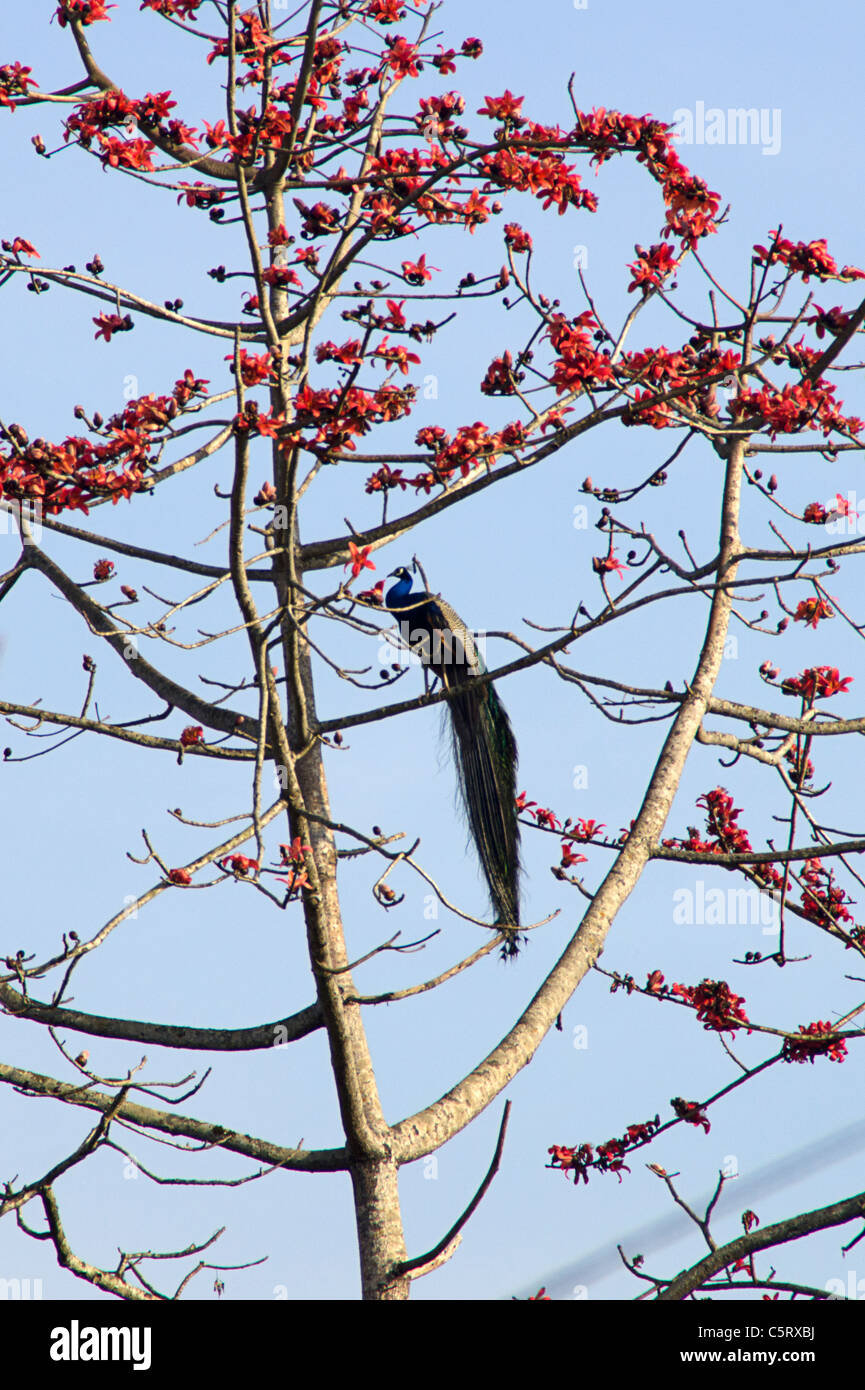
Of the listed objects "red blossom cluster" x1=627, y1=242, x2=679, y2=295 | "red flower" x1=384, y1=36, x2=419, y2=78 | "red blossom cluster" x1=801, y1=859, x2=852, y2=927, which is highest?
"red flower" x1=384, y1=36, x2=419, y2=78

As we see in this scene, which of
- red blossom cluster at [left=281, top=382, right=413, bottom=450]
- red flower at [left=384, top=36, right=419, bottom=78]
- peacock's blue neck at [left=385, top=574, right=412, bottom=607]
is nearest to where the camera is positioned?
red blossom cluster at [left=281, top=382, right=413, bottom=450]

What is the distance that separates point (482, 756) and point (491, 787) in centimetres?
23

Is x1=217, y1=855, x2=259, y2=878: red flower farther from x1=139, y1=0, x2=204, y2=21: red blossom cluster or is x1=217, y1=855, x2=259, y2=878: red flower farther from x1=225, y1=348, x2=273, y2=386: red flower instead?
x1=139, y1=0, x2=204, y2=21: red blossom cluster

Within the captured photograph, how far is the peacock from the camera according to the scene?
7777 millimetres

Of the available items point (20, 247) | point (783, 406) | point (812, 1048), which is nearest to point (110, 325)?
point (20, 247)

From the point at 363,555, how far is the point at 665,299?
207 centimetres

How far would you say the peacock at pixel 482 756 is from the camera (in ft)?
25.5

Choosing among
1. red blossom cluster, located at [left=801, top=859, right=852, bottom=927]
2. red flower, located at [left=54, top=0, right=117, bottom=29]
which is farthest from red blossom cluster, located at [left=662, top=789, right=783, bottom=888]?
red flower, located at [left=54, top=0, right=117, bottom=29]

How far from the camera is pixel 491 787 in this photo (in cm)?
812

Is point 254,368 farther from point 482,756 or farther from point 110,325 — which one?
point 482,756
